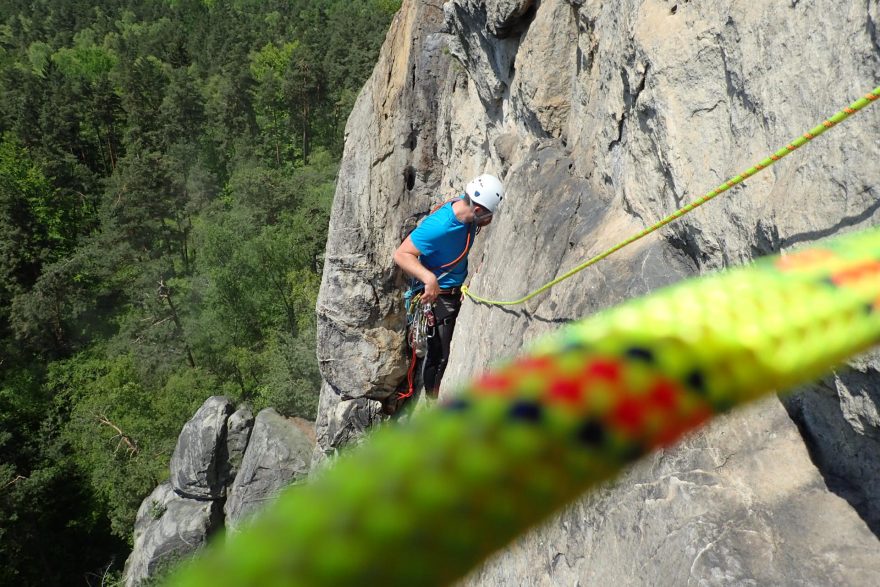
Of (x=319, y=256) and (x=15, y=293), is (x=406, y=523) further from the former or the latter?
(x=15, y=293)

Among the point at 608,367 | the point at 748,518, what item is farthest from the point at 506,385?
the point at 748,518

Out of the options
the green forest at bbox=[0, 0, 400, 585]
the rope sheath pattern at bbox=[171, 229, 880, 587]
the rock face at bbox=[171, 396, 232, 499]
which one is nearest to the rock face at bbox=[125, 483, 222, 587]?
the rock face at bbox=[171, 396, 232, 499]

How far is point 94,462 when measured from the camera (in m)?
21.9

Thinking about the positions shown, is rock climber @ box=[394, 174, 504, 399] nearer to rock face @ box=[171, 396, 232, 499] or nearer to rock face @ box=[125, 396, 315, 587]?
rock face @ box=[125, 396, 315, 587]

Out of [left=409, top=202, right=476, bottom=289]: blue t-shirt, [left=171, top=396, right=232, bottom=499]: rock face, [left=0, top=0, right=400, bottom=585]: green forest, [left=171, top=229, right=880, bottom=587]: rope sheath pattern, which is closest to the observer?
[left=171, top=229, right=880, bottom=587]: rope sheath pattern

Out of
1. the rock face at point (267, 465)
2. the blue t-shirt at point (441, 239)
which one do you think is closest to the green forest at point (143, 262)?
the rock face at point (267, 465)

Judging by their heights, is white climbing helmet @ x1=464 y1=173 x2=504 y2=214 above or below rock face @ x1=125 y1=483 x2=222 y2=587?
above

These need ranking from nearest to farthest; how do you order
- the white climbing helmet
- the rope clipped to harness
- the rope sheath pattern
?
the rope sheath pattern → the white climbing helmet → the rope clipped to harness

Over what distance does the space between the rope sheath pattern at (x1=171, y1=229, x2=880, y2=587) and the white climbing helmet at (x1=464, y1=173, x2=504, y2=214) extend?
4.11 m

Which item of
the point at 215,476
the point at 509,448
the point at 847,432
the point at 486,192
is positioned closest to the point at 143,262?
the point at 215,476

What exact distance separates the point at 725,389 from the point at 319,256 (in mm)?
26312

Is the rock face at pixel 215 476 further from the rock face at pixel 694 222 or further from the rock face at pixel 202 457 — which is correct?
the rock face at pixel 694 222

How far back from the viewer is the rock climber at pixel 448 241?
4773mm

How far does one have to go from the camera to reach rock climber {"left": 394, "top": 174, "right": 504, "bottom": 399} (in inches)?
188
